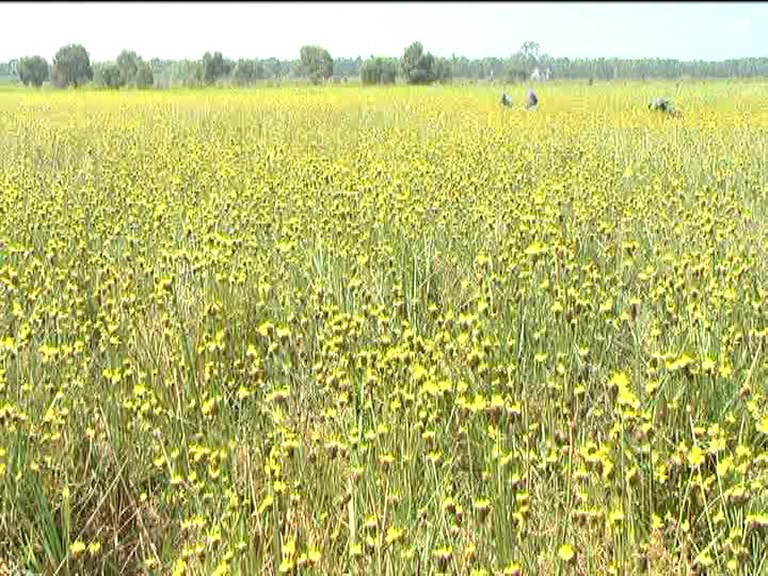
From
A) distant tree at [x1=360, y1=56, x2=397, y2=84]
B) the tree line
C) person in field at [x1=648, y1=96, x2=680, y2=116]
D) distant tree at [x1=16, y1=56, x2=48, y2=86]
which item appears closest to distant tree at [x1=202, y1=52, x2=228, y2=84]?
the tree line

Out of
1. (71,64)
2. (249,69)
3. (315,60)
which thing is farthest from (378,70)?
(71,64)

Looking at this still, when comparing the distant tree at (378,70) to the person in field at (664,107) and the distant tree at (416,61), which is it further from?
the person in field at (664,107)

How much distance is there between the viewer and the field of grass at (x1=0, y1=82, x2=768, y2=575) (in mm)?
2006

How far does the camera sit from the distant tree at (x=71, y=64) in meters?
91.2

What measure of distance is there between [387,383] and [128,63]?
97.2 metres

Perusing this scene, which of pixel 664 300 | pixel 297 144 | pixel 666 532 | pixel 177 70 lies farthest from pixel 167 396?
pixel 177 70

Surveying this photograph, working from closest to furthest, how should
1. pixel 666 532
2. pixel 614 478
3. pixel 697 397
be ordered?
pixel 666 532
pixel 614 478
pixel 697 397

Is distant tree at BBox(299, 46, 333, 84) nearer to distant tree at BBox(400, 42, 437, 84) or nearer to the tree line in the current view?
the tree line

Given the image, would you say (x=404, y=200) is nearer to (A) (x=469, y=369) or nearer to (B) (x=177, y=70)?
(A) (x=469, y=369)

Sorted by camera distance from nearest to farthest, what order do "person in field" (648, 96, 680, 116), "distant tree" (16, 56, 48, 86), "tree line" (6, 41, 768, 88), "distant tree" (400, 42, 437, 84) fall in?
1. "person in field" (648, 96, 680, 116)
2. "tree line" (6, 41, 768, 88)
3. "distant tree" (400, 42, 437, 84)
4. "distant tree" (16, 56, 48, 86)

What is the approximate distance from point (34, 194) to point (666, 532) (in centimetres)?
520

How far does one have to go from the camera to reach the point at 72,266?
4.22 meters

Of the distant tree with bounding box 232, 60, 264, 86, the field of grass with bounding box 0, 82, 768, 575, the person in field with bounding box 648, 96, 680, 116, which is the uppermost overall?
the distant tree with bounding box 232, 60, 264, 86

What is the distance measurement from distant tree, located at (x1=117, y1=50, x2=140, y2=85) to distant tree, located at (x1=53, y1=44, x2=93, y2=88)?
4.12 meters
